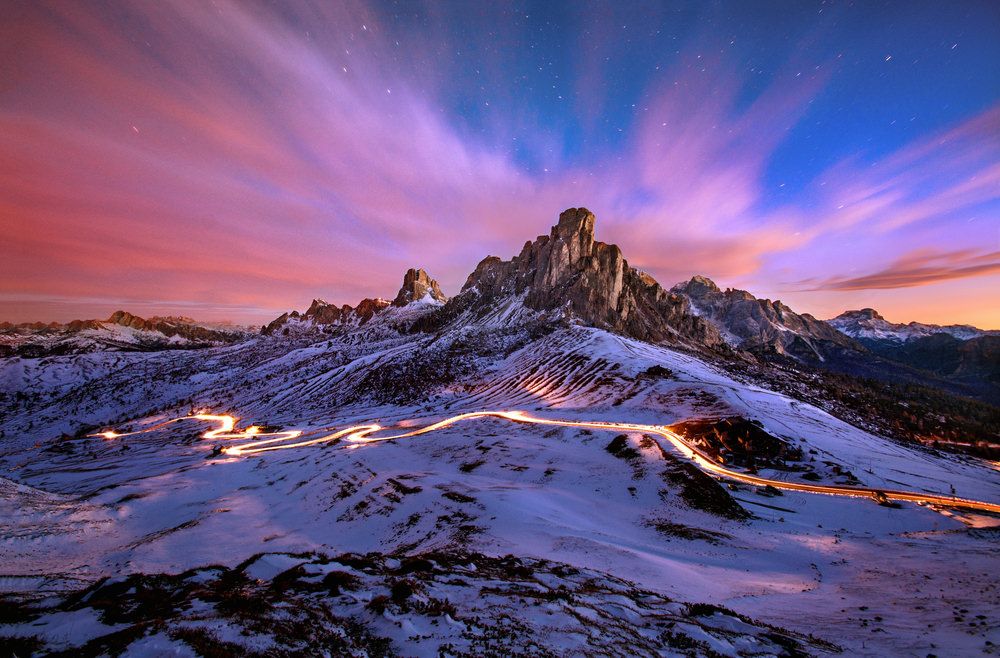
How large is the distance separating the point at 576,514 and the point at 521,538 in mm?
7472

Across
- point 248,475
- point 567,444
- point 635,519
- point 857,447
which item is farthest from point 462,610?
point 857,447

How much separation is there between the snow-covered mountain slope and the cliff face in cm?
8142

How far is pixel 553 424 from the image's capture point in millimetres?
54812

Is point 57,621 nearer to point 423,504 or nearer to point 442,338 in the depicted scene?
point 423,504

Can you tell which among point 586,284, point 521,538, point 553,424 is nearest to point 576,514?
point 521,538

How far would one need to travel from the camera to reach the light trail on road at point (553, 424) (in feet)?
95.6

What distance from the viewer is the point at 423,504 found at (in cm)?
2855

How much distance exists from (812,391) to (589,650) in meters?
105

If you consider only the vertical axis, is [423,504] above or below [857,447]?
below

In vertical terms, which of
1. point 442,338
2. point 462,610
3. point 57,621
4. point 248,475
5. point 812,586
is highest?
point 442,338

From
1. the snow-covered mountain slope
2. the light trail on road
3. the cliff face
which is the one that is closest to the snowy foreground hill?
the snow-covered mountain slope

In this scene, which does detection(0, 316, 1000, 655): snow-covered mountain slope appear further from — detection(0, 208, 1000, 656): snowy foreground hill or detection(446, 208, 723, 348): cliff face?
detection(446, 208, 723, 348): cliff face

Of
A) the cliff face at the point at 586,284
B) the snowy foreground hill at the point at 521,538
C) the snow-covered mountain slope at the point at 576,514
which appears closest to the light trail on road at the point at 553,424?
the snowy foreground hill at the point at 521,538

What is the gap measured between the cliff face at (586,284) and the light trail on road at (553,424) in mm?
97937
